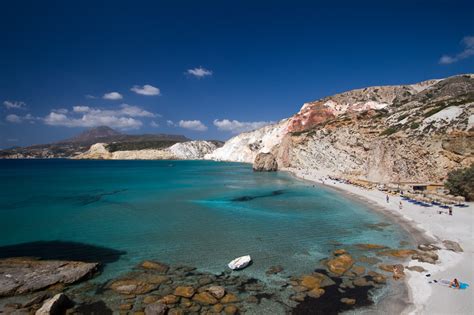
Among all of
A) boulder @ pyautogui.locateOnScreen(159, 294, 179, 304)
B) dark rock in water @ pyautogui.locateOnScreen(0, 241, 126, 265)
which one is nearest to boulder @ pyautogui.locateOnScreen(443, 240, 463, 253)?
boulder @ pyautogui.locateOnScreen(159, 294, 179, 304)

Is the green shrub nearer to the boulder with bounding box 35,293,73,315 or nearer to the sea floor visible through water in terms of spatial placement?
the sea floor visible through water

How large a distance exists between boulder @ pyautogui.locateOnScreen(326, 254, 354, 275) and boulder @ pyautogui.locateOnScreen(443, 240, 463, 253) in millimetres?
6354

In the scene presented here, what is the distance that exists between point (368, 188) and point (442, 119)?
17.9 m

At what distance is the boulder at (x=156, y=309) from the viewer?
11.1m

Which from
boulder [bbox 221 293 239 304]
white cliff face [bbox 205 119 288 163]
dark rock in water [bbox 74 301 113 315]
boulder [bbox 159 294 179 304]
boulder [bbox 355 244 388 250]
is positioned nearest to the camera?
dark rock in water [bbox 74 301 113 315]

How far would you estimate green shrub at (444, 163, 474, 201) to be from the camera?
31375 mm

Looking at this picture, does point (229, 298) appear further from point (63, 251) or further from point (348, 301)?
point (63, 251)

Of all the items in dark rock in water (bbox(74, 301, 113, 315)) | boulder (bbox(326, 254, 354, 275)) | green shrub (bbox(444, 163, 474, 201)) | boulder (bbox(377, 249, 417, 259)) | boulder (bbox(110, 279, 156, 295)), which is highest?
green shrub (bbox(444, 163, 474, 201))

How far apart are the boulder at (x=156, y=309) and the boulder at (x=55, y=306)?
10.8 ft

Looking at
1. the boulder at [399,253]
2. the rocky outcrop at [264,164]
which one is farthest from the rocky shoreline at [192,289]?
the rocky outcrop at [264,164]

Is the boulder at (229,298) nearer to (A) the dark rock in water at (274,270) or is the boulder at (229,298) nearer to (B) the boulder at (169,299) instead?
(B) the boulder at (169,299)

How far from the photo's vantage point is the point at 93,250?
62.4 feet

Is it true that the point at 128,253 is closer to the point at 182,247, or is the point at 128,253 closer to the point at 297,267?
the point at 182,247

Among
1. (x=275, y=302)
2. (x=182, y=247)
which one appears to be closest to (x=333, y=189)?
(x=182, y=247)
